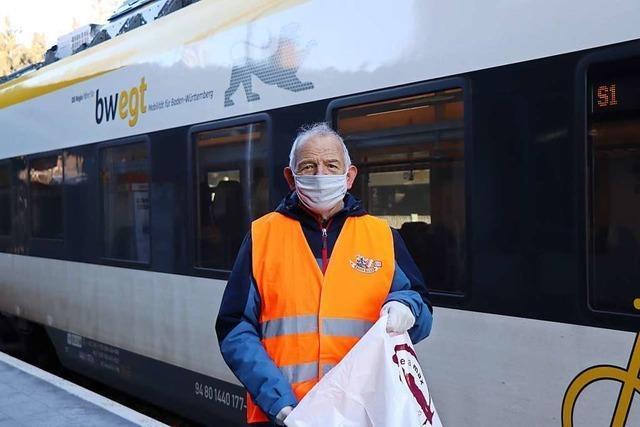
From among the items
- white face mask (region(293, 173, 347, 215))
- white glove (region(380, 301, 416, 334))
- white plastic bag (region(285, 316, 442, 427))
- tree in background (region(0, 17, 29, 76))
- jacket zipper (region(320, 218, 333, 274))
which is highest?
tree in background (region(0, 17, 29, 76))

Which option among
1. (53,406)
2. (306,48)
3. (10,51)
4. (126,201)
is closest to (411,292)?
(306,48)

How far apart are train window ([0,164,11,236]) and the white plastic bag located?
6.99 meters

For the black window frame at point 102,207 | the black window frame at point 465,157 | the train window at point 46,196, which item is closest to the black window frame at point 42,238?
the train window at point 46,196

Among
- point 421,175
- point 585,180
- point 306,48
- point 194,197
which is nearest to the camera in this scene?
point 585,180

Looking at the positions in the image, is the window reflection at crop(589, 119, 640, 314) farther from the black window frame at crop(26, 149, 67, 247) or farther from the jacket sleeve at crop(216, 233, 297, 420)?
the black window frame at crop(26, 149, 67, 247)

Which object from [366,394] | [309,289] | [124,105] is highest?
[124,105]

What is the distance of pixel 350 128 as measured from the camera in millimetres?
3795

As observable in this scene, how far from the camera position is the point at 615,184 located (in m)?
2.65

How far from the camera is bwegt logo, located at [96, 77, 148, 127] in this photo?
560 cm

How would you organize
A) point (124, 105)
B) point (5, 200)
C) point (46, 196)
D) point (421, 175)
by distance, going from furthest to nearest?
point (5, 200), point (46, 196), point (124, 105), point (421, 175)

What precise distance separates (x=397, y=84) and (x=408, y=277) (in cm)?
150

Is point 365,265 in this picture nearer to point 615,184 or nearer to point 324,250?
point 324,250

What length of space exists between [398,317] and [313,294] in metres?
0.26

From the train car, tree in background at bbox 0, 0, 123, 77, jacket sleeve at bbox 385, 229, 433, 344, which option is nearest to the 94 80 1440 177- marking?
the train car
